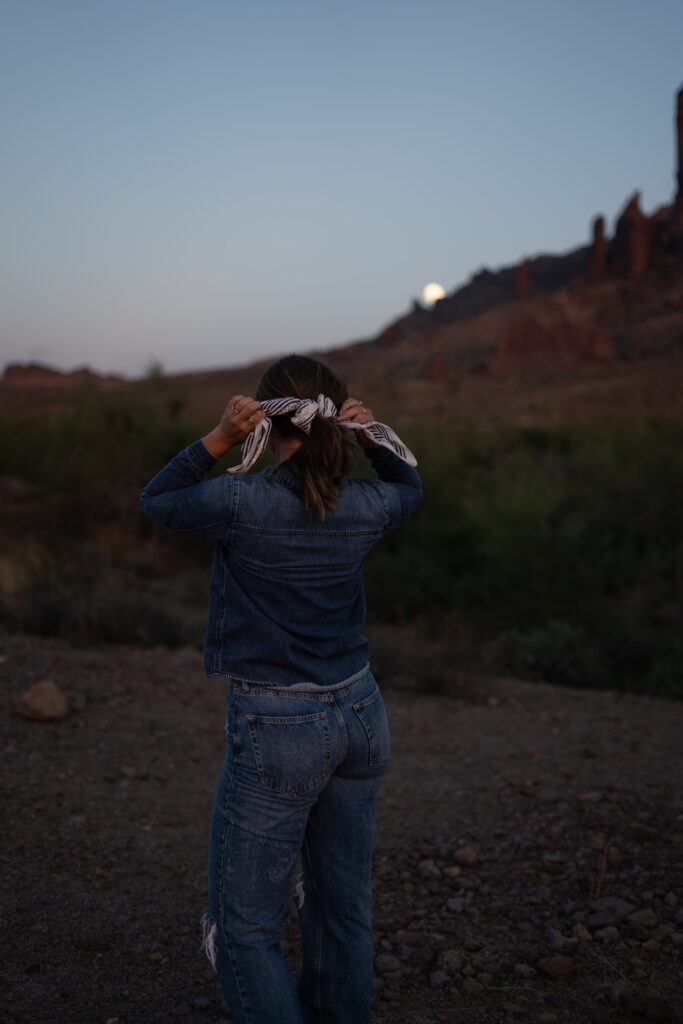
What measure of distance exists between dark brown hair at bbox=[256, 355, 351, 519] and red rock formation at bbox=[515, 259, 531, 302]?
85984 mm

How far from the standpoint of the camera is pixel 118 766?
545cm

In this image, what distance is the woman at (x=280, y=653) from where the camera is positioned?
78.6 inches

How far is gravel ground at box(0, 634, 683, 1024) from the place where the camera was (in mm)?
3037

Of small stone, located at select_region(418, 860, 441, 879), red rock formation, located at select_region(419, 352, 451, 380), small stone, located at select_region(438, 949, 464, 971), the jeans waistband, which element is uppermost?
red rock formation, located at select_region(419, 352, 451, 380)

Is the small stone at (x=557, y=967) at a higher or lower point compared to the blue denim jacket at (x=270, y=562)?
lower

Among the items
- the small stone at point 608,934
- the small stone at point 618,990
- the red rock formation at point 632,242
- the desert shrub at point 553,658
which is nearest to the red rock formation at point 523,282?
the red rock formation at point 632,242

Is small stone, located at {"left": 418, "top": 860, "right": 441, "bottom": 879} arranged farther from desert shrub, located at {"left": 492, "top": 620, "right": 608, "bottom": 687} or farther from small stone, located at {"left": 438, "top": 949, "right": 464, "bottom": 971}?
desert shrub, located at {"left": 492, "top": 620, "right": 608, "bottom": 687}

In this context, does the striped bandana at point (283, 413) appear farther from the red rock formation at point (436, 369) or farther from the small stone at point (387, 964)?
the red rock formation at point (436, 369)

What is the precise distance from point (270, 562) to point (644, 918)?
2.62m

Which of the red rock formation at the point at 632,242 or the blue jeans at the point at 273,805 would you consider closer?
the blue jeans at the point at 273,805

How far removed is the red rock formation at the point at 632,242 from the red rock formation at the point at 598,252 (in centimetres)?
134

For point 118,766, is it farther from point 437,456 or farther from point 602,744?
point 437,456

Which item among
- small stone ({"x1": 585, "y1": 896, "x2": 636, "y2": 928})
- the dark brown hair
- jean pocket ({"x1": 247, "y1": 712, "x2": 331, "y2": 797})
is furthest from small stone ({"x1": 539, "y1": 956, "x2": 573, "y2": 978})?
the dark brown hair

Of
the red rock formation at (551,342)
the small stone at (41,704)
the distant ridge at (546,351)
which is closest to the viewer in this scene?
the small stone at (41,704)
